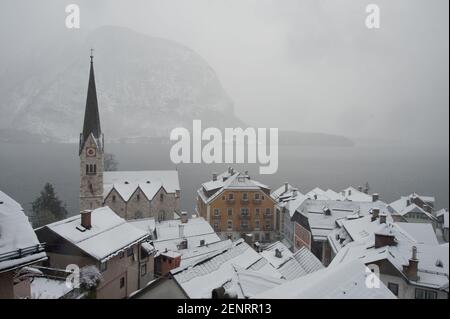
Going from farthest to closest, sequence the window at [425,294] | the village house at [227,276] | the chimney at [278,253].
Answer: the chimney at [278,253], the village house at [227,276], the window at [425,294]

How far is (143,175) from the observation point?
25531mm

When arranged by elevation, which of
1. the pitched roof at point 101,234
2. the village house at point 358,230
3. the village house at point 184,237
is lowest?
the village house at point 184,237

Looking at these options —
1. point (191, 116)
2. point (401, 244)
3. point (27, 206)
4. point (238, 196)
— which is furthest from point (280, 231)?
point (27, 206)

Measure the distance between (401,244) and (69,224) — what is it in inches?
304

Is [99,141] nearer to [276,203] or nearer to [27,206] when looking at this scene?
[27,206]

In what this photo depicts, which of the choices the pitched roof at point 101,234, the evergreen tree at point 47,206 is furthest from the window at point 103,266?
the evergreen tree at point 47,206

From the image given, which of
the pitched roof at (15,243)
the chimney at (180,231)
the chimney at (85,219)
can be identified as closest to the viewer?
the pitched roof at (15,243)

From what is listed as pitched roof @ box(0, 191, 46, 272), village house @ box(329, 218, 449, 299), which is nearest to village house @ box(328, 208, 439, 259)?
village house @ box(329, 218, 449, 299)

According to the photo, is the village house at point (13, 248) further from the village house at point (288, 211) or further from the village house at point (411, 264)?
the village house at point (288, 211)

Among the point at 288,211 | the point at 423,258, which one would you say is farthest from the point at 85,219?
the point at 288,211

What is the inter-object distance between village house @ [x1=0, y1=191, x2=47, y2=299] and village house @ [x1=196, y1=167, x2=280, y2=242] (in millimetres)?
16236

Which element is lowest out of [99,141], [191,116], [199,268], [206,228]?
[206,228]

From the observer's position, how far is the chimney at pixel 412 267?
5.52 metres
